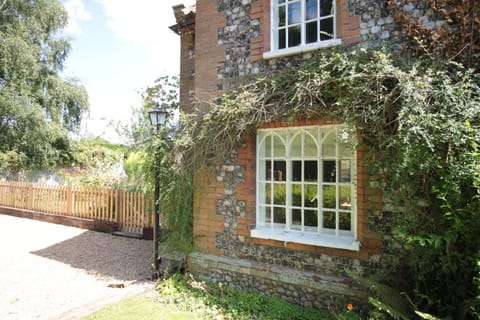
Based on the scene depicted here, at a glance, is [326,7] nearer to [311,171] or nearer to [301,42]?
[301,42]

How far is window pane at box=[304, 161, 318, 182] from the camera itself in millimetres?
5266

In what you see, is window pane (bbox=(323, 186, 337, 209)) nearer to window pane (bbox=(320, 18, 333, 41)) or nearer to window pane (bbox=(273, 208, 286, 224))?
window pane (bbox=(273, 208, 286, 224))

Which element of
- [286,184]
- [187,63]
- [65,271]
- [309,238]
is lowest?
[65,271]

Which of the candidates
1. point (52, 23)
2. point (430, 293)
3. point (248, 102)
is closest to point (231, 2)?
point (248, 102)

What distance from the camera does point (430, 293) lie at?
13.1ft

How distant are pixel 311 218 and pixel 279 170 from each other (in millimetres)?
1003

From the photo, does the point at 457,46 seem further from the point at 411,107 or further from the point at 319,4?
the point at 319,4

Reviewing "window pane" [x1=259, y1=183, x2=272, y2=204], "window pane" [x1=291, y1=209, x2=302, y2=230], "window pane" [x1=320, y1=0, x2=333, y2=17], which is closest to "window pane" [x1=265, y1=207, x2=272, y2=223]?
"window pane" [x1=259, y1=183, x2=272, y2=204]

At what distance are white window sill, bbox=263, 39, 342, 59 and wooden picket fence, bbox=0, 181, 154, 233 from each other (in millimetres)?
5495

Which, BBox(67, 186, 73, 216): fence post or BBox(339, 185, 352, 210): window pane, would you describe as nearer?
BBox(339, 185, 352, 210): window pane

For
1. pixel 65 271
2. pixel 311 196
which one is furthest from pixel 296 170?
pixel 65 271

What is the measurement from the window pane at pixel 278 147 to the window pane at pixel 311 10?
7.24 feet

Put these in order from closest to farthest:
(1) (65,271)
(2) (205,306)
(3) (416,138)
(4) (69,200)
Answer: (3) (416,138) → (2) (205,306) → (1) (65,271) → (4) (69,200)

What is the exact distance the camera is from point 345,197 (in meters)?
5.01
